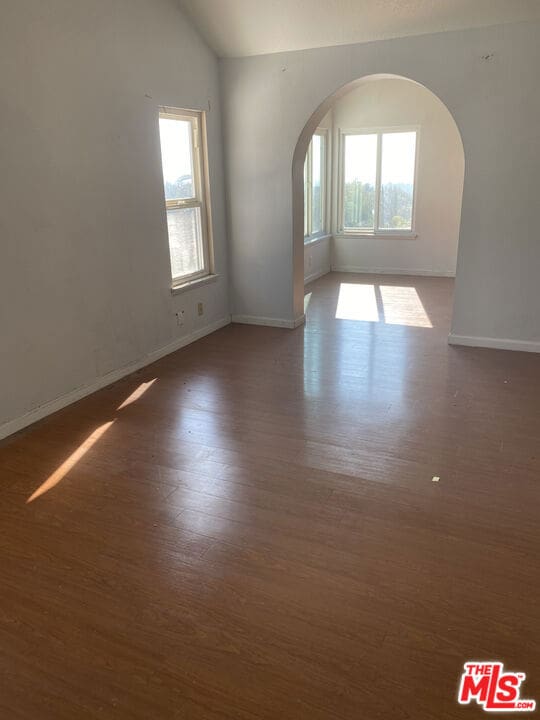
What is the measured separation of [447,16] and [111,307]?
11.0 ft

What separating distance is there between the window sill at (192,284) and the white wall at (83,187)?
0.11 meters

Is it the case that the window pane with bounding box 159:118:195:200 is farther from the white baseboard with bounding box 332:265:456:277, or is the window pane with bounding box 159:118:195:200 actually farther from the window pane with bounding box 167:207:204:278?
the white baseboard with bounding box 332:265:456:277

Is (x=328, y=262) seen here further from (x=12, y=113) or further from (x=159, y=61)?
(x=12, y=113)

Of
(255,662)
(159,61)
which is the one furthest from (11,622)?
(159,61)

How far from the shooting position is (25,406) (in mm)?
3447

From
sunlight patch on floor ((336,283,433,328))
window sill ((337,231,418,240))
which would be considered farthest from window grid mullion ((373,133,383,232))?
sunlight patch on floor ((336,283,433,328))

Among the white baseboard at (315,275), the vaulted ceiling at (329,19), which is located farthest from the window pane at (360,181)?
the vaulted ceiling at (329,19)

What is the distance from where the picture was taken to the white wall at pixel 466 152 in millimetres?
4246

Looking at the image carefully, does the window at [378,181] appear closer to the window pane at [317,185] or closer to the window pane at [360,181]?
the window pane at [360,181]

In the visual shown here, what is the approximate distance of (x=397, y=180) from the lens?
316 inches

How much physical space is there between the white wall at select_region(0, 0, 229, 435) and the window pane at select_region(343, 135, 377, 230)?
3.80 m

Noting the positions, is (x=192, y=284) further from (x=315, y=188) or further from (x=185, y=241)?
(x=315, y=188)

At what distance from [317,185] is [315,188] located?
10 cm

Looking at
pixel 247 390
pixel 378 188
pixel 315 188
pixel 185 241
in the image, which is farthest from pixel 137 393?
pixel 378 188
